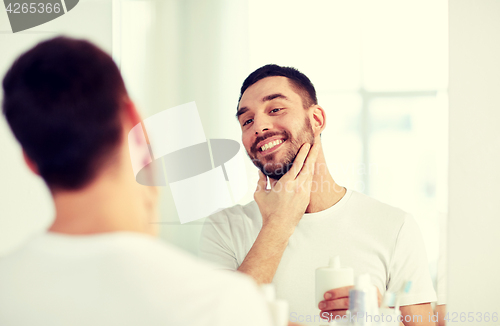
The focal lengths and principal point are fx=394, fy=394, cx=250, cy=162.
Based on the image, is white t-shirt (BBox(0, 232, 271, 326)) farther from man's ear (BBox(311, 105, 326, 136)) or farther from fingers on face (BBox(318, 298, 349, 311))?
man's ear (BBox(311, 105, 326, 136))

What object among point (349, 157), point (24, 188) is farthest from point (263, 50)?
point (24, 188)

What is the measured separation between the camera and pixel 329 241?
1.17 metres

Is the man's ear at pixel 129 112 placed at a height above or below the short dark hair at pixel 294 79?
above

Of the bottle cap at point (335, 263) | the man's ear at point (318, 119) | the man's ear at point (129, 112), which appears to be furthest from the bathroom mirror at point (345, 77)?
the man's ear at point (129, 112)

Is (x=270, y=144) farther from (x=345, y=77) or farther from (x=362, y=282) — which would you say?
(x=362, y=282)

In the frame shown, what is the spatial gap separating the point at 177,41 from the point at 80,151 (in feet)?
2.46

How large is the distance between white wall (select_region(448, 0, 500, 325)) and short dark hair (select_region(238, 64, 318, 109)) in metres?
0.45

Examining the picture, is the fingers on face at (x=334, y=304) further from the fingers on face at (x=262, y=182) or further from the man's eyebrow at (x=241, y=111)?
the man's eyebrow at (x=241, y=111)

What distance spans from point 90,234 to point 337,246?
779 millimetres

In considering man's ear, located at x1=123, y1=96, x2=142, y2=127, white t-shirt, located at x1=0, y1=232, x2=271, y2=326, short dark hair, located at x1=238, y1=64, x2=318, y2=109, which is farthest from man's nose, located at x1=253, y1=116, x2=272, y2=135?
white t-shirt, located at x1=0, y1=232, x2=271, y2=326

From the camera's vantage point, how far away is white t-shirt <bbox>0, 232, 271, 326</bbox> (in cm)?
52

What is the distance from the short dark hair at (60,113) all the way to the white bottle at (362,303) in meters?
0.69

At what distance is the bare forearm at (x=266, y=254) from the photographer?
3.72 ft

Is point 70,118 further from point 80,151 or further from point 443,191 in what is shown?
point 443,191
